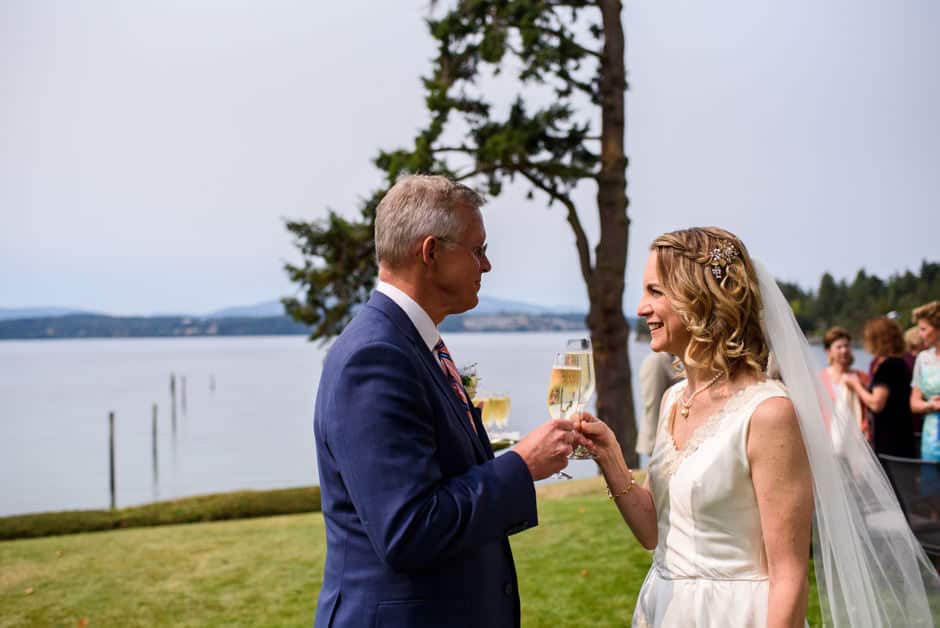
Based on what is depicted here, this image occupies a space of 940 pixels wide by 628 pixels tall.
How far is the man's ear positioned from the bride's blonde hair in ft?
2.33

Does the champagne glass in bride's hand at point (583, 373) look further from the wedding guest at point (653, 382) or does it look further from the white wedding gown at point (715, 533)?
the wedding guest at point (653, 382)

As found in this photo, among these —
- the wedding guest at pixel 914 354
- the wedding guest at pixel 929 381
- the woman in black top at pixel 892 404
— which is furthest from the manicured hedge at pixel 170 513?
the wedding guest at pixel 929 381

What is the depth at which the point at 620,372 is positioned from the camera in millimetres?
13664

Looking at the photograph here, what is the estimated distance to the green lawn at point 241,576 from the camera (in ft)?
20.0

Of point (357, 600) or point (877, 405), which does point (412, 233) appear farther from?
point (877, 405)

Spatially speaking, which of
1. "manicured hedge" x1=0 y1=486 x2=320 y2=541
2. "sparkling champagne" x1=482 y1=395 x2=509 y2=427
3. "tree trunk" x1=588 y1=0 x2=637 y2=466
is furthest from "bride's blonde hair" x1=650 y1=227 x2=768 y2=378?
"manicured hedge" x1=0 y1=486 x2=320 y2=541

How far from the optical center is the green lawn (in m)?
6.09

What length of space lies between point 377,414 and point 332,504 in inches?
13.4

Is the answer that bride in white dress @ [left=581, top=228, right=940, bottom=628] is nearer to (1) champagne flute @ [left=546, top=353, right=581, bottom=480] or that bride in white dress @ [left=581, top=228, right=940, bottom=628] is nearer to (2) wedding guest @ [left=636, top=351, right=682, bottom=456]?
(1) champagne flute @ [left=546, top=353, right=581, bottom=480]

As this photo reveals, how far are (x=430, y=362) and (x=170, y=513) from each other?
493 inches

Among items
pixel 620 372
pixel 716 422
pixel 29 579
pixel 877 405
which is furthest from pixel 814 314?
pixel 716 422

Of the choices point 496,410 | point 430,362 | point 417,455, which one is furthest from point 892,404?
point 417,455

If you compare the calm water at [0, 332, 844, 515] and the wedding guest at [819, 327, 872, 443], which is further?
the calm water at [0, 332, 844, 515]

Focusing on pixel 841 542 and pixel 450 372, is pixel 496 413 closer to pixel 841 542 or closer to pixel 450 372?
pixel 450 372
